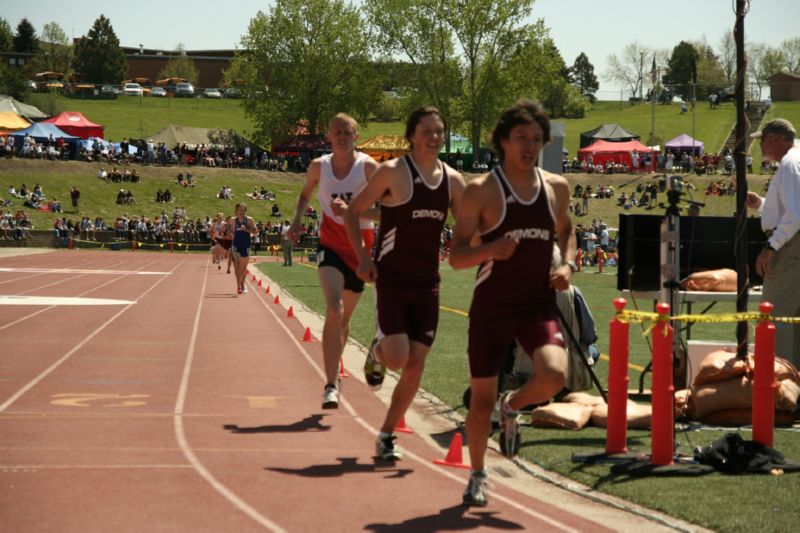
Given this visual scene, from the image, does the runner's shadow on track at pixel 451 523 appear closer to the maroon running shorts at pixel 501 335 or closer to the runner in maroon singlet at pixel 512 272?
the runner in maroon singlet at pixel 512 272

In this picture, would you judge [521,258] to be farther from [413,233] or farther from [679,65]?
[679,65]

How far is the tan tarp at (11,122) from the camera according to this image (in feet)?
249

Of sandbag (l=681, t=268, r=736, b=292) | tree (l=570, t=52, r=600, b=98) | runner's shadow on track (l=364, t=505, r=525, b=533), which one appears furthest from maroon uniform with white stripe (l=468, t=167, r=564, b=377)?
tree (l=570, t=52, r=600, b=98)

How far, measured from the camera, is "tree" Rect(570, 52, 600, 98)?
18600 cm

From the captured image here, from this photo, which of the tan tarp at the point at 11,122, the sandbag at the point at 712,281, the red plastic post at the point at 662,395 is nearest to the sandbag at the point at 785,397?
the sandbag at the point at 712,281

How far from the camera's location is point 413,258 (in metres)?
7.57

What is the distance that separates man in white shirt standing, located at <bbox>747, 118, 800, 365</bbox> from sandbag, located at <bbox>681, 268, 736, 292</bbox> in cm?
98

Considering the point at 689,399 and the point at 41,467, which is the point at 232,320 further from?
the point at 41,467

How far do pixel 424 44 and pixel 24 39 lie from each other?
3551 inches

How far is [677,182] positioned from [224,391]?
15.0 feet

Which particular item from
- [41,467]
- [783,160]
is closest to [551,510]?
[41,467]

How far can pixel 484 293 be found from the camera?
6.27 meters

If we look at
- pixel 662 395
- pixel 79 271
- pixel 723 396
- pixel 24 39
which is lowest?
pixel 79 271

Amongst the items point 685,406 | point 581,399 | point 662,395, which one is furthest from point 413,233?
point 685,406
